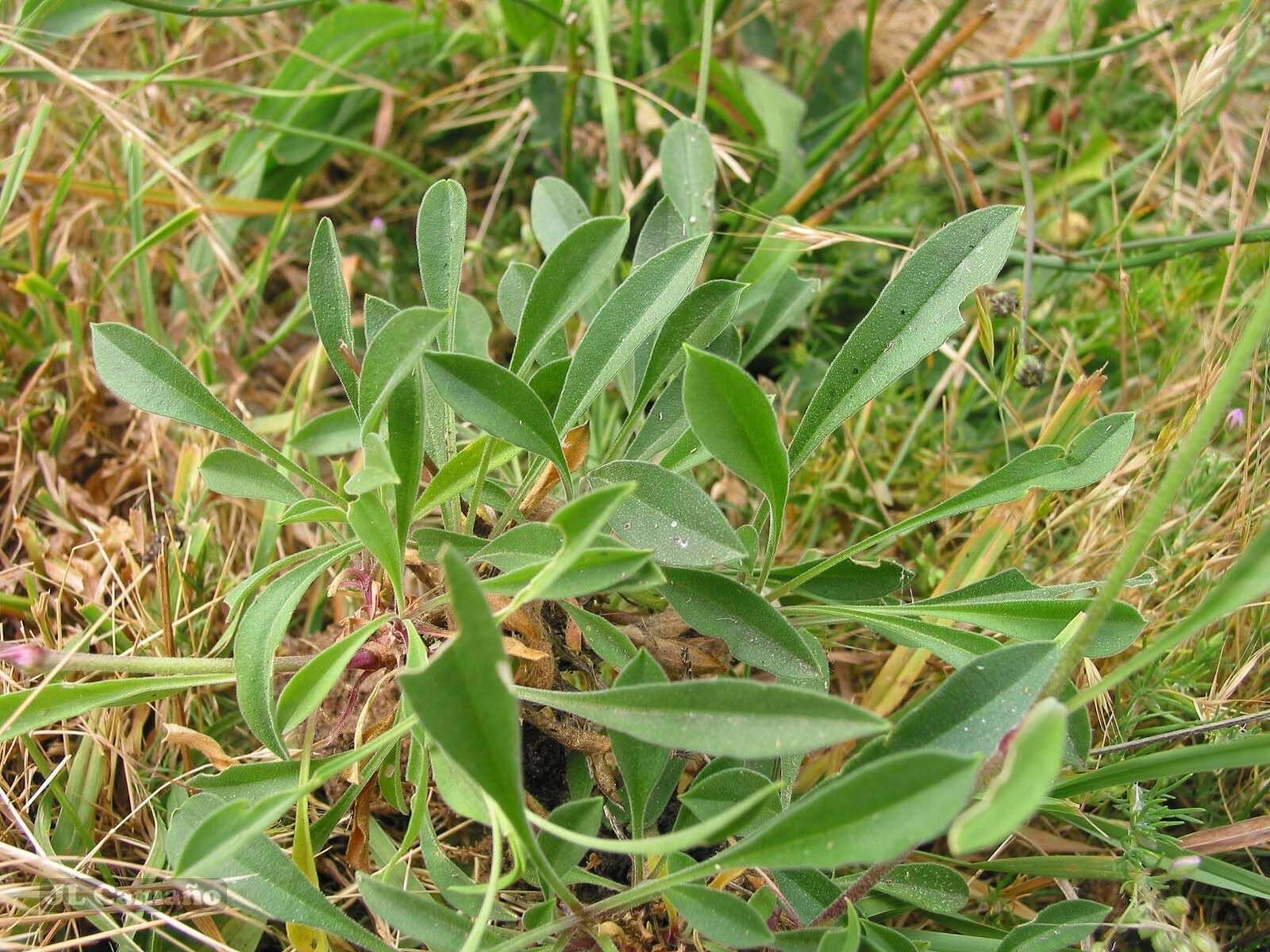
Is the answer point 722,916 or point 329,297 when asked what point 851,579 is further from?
point 329,297

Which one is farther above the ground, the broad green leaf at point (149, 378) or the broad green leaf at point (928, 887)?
the broad green leaf at point (149, 378)

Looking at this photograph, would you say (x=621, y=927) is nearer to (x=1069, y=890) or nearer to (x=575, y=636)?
(x=575, y=636)

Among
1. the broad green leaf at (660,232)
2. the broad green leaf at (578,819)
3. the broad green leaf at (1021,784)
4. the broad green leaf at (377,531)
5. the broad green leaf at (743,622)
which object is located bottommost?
the broad green leaf at (578,819)

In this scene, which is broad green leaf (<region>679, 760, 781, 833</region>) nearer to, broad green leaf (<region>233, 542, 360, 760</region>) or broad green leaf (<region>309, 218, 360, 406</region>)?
broad green leaf (<region>233, 542, 360, 760</region>)

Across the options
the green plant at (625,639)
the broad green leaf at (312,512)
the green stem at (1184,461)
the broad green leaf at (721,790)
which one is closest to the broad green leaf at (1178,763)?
the green plant at (625,639)

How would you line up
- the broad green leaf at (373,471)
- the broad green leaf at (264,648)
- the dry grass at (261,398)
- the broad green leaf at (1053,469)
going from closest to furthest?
1. the broad green leaf at (373,471)
2. the broad green leaf at (264,648)
3. the broad green leaf at (1053,469)
4. the dry grass at (261,398)

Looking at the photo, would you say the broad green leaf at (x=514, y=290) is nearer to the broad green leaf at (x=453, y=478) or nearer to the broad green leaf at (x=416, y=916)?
the broad green leaf at (x=453, y=478)
